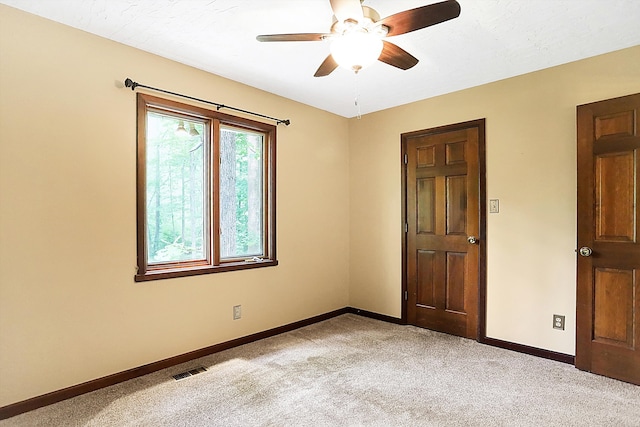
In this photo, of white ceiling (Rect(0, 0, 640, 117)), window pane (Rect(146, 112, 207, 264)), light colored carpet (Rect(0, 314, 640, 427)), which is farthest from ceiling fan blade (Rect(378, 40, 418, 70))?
light colored carpet (Rect(0, 314, 640, 427))

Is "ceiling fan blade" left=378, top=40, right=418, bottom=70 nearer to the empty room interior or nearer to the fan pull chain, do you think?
the empty room interior

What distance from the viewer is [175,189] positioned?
9.51ft

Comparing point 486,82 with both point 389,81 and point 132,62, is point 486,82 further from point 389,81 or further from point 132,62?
point 132,62

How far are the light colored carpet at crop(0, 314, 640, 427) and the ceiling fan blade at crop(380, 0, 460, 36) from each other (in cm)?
220

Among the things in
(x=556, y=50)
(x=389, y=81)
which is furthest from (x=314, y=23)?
(x=556, y=50)

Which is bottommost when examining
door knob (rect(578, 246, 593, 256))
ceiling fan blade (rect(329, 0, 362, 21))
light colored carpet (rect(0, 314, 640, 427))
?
light colored carpet (rect(0, 314, 640, 427))

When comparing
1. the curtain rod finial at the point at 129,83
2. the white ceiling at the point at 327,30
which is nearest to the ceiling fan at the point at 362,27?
the white ceiling at the point at 327,30

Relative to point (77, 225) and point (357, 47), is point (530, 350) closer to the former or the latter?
point (357, 47)

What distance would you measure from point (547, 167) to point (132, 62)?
11.2 ft

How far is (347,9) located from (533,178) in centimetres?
227

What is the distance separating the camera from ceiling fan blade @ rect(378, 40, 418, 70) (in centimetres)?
206

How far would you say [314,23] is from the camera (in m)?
2.28

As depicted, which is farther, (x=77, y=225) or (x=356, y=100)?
(x=356, y=100)

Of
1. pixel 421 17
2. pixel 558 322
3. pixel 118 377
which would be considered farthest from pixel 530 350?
pixel 118 377
